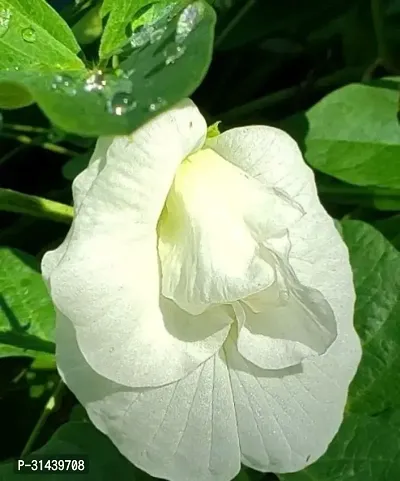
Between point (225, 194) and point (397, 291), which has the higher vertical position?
point (225, 194)

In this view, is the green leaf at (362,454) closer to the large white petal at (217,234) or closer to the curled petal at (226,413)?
the curled petal at (226,413)

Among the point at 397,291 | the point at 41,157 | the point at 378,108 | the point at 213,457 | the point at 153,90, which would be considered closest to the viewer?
the point at 153,90

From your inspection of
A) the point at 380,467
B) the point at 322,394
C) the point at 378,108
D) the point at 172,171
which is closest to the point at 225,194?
the point at 172,171

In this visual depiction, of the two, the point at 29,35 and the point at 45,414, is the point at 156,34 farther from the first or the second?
the point at 45,414

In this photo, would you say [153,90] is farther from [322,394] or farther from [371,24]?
[371,24]

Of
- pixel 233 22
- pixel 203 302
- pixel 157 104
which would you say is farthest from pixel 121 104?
pixel 233 22

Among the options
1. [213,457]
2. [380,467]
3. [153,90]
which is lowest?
[380,467]

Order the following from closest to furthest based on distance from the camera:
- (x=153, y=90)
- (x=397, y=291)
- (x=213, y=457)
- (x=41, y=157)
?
(x=153, y=90) < (x=213, y=457) < (x=397, y=291) < (x=41, y=157)

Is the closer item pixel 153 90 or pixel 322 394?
pixel 153 90

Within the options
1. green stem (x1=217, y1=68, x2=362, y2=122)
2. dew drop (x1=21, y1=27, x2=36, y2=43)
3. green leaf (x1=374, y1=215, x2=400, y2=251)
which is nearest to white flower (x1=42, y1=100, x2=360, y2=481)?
dew drop (x1=21, y1=27, x2=36, y2=43)
